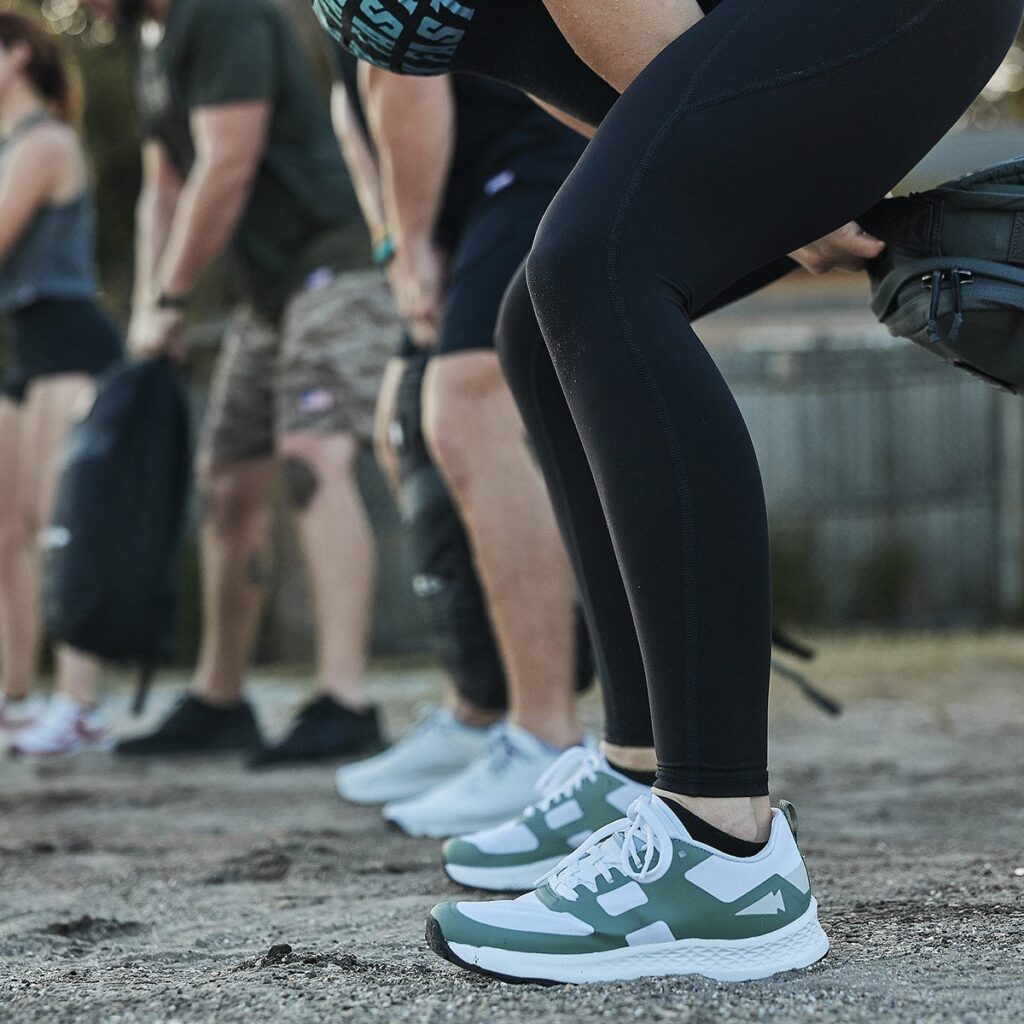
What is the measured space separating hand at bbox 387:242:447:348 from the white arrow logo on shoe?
1.63 m

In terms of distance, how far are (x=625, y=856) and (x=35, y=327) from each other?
348 cm

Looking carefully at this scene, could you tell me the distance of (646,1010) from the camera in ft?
4.28

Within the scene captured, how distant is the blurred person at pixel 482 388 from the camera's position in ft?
8.33

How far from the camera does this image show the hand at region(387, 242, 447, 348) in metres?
2.87

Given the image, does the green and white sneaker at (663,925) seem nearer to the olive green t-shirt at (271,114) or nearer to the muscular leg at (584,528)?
the muscular leg at (584,528)

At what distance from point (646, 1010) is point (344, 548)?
242 cm

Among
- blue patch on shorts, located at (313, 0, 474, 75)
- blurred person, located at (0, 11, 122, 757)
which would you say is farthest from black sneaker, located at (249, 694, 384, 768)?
blue patch on shorts, located at (313, 0, 474, 75)

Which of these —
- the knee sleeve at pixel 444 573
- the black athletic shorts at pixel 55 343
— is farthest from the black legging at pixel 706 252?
the black athletic shorts at pixel 55 343

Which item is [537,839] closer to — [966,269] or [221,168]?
[966,269]

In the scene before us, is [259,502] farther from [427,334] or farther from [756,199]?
[756,199]

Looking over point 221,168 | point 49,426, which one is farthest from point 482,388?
point 49,426

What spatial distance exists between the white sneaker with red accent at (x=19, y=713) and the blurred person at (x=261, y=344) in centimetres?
57

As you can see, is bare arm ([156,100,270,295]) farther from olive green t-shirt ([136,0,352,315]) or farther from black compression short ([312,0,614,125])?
black compression short ([312,0,614,125])

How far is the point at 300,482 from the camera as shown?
364 centimetres
